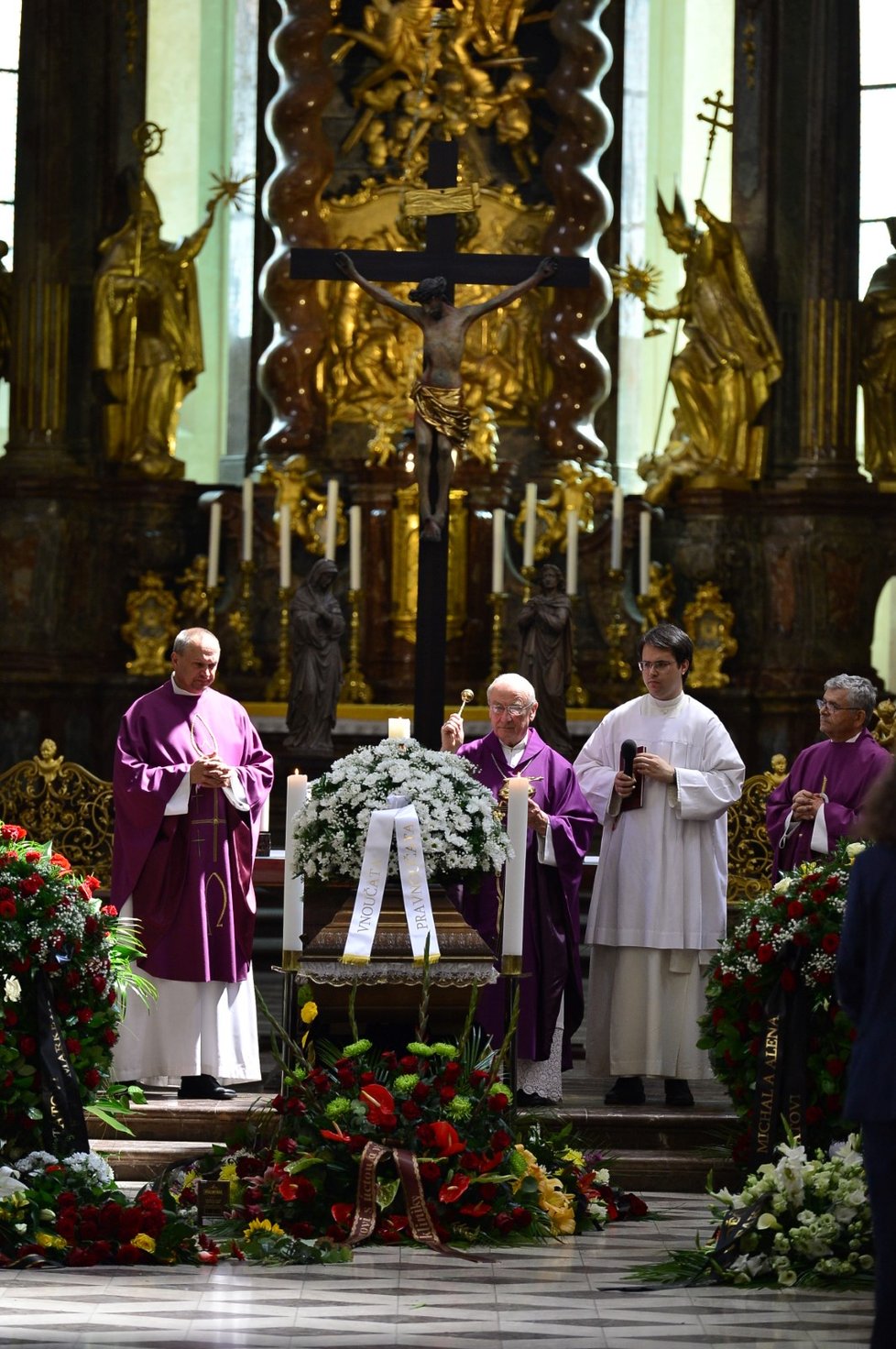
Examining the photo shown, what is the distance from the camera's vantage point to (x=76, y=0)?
16.0m

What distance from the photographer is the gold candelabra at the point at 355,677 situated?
15070mm

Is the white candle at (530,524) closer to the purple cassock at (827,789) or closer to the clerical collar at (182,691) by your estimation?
the purple cassock at (827,789)

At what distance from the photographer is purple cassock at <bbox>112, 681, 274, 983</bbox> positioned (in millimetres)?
9203

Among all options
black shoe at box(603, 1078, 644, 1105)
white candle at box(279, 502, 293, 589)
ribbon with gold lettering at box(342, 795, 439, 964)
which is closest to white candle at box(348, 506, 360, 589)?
white candle at box(279, 502, 293, 589)

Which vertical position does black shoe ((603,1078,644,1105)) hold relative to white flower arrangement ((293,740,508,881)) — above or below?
below

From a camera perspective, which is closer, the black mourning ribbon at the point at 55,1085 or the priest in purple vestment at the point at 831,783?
the black mourning ribbon at the point at 55,1085

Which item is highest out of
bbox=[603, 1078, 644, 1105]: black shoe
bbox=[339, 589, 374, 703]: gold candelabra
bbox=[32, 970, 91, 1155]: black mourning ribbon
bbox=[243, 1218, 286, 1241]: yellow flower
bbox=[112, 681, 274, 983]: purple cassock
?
bbox=[339, 589, 374, 703]: gold candelabra

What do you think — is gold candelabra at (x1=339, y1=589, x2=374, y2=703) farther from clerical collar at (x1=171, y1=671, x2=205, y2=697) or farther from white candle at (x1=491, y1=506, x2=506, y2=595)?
clerical collar at (x1=171, y1=671, x2=205, y2=697)

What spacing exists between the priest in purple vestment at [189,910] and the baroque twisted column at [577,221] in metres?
7.28

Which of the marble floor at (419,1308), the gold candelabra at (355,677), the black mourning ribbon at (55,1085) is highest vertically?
the gold candelabra at (355,677)

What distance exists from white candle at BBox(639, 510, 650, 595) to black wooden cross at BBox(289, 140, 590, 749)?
19.4 feet

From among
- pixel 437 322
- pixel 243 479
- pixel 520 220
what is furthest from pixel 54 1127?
pixel 520 220

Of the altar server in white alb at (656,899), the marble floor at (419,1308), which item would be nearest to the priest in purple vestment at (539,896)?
the altar server in white alb at (656,899)

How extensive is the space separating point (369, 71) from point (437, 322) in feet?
26.3
